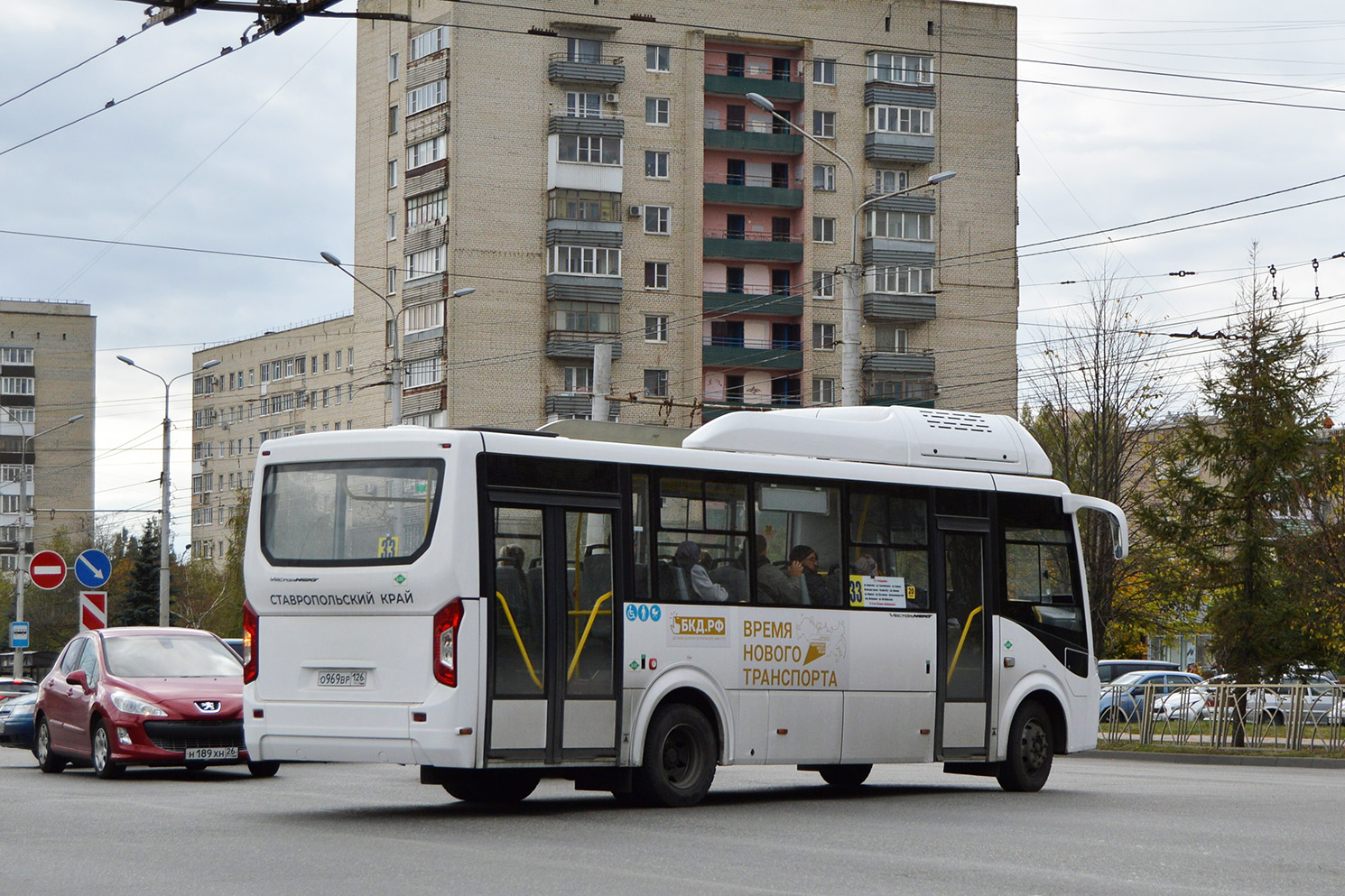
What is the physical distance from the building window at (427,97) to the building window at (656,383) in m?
13.4

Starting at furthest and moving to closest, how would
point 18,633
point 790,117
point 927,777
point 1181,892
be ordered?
point 790,117, point 18,633, point 927,777, point 1181,892

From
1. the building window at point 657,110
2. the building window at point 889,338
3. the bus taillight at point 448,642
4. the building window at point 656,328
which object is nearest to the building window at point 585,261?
the building window at point 656,328

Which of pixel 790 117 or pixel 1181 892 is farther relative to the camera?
pixel 790 117

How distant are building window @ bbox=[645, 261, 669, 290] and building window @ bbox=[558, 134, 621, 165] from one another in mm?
4316

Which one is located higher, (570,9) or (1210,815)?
(570,9)

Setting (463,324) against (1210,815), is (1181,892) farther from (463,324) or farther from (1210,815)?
(463,324)

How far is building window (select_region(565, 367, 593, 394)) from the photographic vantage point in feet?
244

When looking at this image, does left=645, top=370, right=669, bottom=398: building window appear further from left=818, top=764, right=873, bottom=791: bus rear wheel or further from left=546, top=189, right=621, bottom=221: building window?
left=818, top=764, right=873, bottom=791: bus rear wheel

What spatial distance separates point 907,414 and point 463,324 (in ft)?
186

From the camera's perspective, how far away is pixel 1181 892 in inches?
381

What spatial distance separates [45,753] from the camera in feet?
69.4

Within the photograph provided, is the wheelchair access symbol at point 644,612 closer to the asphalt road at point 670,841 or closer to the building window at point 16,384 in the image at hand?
the asphalt road at point 670,841

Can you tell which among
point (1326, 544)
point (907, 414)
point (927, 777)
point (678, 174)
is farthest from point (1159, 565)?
point (678, 174)

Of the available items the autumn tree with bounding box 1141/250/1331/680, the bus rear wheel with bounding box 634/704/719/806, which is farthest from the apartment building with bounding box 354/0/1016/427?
the bus rear wheel with bounding box 634/704/719/806
